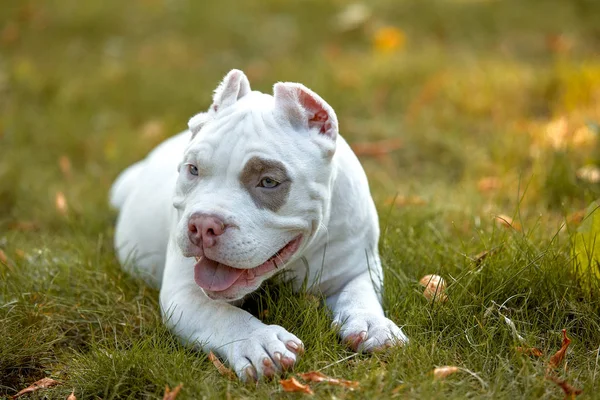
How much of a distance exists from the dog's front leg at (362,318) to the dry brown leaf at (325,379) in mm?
261

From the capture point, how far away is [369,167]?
542 cm

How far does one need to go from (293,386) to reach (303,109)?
3.36 ft

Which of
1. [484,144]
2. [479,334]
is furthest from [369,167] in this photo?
[479,334]

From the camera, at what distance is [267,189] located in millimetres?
2762

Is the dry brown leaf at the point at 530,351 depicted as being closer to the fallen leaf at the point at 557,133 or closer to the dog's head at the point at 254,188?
the dog's head at the point at 254,188

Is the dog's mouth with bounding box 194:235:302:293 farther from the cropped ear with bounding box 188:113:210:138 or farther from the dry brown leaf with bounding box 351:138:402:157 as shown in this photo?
the dry brown leaf with bounding box 351:138:402:157

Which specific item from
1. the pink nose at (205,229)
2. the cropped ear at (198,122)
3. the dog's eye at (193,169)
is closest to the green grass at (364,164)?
the pink nose at (205,229)

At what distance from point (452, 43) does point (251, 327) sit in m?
Result: 5.45

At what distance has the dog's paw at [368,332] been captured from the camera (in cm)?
282

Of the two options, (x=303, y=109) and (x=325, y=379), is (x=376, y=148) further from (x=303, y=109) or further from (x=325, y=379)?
(x=325, y=379)

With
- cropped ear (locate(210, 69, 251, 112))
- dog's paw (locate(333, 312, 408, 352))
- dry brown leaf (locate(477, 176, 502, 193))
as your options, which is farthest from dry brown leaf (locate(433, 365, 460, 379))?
dry brown leaf (locate(477, 176, 502, 193))

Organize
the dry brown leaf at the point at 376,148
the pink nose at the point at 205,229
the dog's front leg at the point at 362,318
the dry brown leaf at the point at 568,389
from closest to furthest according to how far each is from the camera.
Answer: the dry brown leaf at the point at 568,389 → the pink nose at the point at 205,229 → the dog's front leg at the point at 362,318 → the dry brown leaf at the point at 376,148

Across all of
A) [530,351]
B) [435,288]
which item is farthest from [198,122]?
[530,351]

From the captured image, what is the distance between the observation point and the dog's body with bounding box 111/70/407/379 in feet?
8.91
